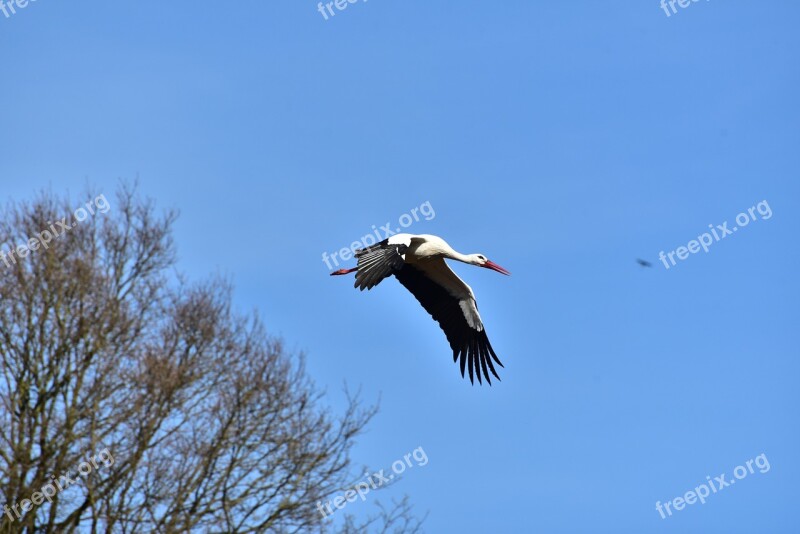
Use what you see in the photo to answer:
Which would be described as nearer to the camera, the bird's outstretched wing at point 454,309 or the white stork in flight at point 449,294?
the white stork in flight at point 449,294

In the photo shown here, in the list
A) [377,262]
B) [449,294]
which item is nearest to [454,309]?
[449,294]

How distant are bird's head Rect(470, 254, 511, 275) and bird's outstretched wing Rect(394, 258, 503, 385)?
9.7 inches

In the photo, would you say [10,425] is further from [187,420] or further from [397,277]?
[397,277]

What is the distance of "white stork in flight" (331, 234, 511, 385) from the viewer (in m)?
17.6

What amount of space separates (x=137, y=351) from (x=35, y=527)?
101 inches

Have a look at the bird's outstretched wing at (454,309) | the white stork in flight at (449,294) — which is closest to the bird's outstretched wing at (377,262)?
the white stork in flight at (449,294)

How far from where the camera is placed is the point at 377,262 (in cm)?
1580

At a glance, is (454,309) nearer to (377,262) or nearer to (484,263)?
(484,263)

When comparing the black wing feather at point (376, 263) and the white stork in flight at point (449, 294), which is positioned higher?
the white stork in flight at point (449, 294)

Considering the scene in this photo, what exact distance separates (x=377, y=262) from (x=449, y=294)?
2.58m

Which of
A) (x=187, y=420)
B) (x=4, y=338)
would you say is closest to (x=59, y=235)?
(x=4, y=338)

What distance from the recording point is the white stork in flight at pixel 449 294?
1756 cm

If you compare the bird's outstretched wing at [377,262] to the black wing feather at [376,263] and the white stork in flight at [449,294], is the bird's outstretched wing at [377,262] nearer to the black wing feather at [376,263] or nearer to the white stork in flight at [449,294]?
the black wing feather at [376,263]

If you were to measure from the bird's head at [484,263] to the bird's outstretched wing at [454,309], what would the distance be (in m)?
0.25
